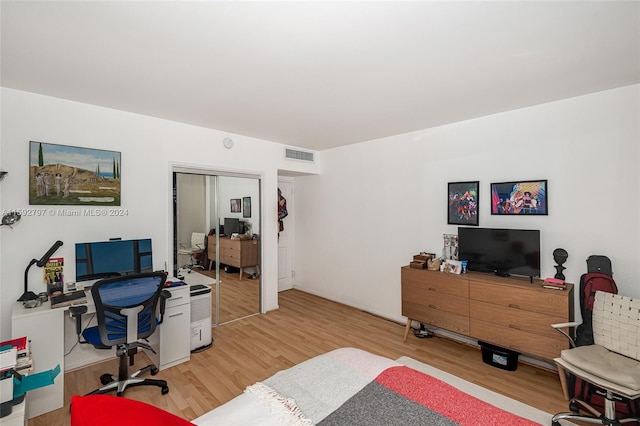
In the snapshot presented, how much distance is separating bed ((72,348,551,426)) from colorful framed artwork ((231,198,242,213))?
110 inches

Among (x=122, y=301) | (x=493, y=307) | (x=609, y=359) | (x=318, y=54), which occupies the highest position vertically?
(x=318, y=54)

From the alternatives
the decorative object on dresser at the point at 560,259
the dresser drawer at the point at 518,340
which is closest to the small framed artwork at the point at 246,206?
the dresser drawer at the point at 518,340

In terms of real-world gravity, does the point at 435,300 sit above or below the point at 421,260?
below

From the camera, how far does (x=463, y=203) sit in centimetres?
346

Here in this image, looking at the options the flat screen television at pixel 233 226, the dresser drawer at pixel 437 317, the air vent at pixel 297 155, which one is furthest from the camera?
the air vent at pixel 297 155

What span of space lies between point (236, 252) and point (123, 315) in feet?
6.14

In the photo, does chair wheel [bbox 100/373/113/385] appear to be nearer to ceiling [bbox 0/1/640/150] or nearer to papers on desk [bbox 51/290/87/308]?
papers on desk [bbox 51/290/87/308]

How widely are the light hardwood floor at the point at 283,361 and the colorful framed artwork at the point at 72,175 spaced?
5.72ft

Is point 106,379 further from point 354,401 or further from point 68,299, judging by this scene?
point 354,401

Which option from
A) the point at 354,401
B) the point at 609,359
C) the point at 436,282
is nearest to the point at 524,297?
the point at 609,359

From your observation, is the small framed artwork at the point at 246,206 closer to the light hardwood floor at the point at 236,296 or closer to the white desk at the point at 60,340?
the light hardwood floor at the point at 236,296

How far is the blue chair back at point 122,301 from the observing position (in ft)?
7.38

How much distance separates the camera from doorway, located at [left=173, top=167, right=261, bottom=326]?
3588mm

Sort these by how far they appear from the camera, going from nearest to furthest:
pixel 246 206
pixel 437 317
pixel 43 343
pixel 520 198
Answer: pixel 43 343, pixel 520 198, pixel 437 317, pixel 246 206
